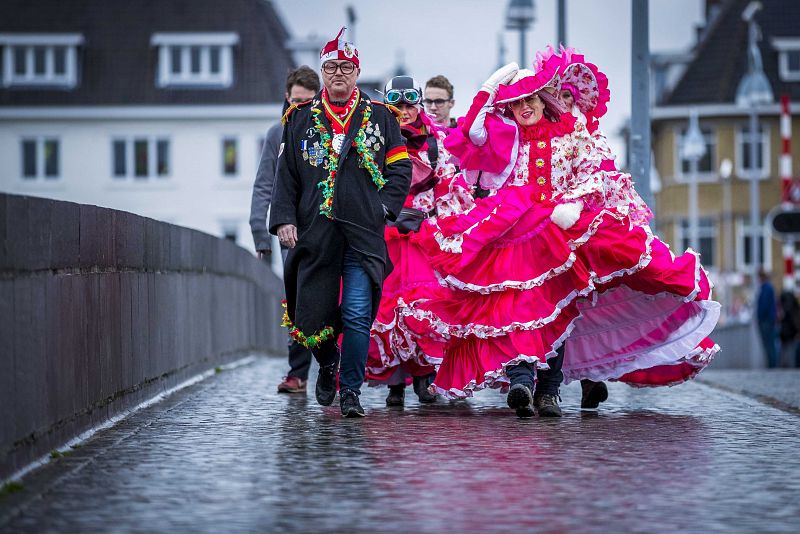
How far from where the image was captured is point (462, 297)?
10102mm

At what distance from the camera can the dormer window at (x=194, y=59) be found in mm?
59750

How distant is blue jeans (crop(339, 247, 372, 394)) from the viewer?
9555 mm

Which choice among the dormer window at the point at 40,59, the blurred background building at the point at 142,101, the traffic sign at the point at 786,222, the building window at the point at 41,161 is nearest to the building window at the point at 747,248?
the blurred background building at the point at 142,101

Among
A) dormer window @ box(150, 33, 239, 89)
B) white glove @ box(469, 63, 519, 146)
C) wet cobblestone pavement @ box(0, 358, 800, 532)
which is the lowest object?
wet cobblestone pavement @ box(0, 358, 800, 532)

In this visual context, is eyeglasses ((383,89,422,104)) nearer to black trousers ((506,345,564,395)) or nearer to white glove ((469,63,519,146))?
white glove ((469,63,519,146))

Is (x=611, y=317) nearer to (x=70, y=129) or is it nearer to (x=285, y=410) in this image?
(x=285, y=410)

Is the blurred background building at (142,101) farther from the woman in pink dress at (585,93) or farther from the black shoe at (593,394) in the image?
the black shoe at (593,394)

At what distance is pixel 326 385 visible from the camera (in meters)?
9.89

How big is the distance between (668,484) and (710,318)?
362 cm

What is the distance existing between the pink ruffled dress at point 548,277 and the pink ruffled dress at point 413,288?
0.17 meters

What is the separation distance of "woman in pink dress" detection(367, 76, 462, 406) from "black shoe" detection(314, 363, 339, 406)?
713mm

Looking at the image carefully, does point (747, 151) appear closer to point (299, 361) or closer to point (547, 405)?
point (299, 361)

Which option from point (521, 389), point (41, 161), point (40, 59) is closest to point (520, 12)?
point (521, 389)

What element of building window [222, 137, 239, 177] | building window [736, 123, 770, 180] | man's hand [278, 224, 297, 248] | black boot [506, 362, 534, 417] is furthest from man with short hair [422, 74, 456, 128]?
building window [736, 123, 770, 180]
